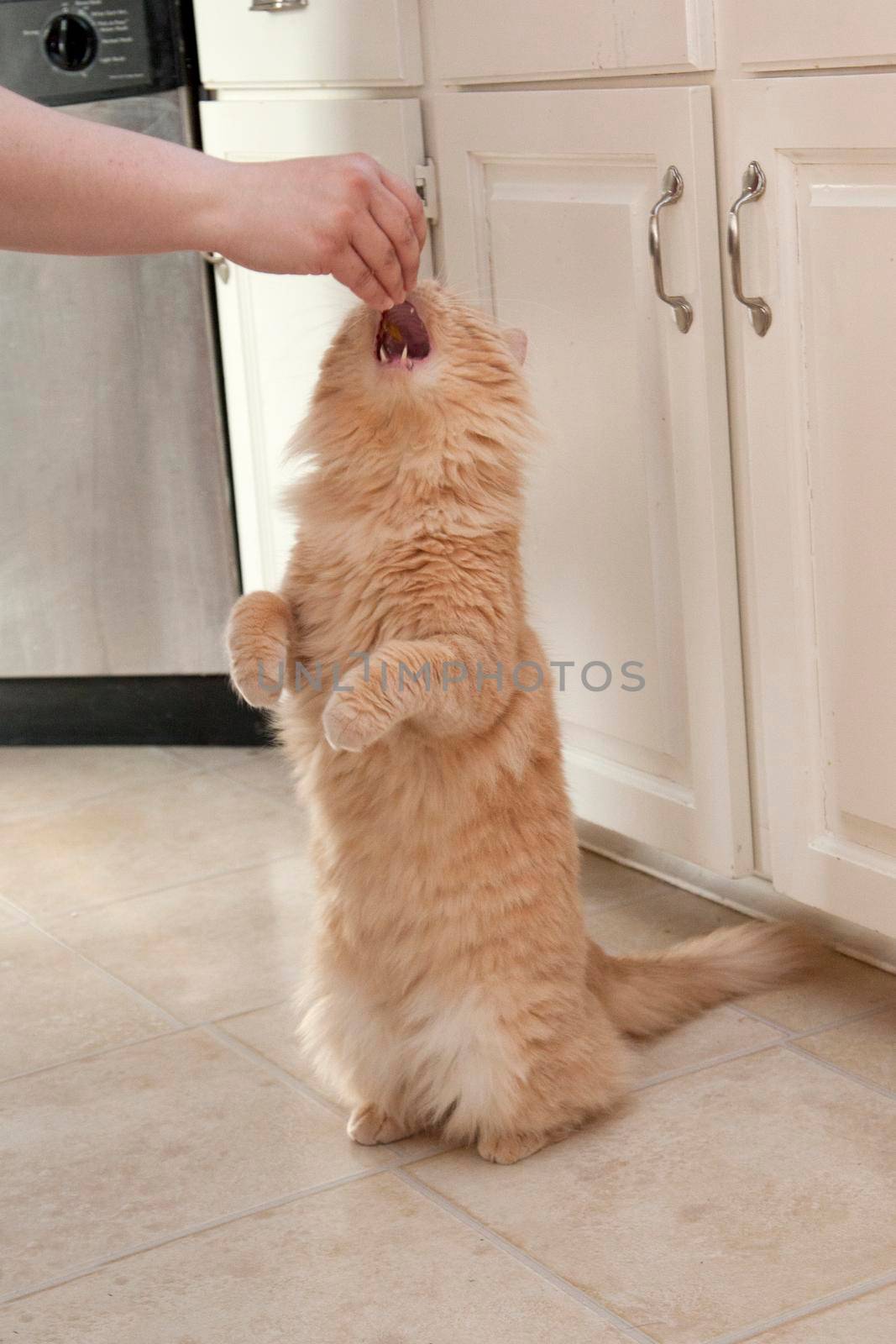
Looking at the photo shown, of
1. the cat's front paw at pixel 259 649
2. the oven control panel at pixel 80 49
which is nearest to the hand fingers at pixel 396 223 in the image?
the cat's front paw at pixel 259 649

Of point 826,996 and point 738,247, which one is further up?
point 738,247

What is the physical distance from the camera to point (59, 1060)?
1882mm

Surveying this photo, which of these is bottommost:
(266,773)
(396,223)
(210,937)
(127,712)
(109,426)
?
(210,937)

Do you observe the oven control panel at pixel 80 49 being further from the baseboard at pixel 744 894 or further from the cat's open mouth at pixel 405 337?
the baseboard at pixel 744 894

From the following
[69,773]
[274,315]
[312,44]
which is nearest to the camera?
[312,44]

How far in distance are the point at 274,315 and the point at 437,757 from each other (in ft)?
3.84

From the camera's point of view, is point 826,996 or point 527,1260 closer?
point 527,1260

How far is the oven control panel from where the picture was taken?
256 cm

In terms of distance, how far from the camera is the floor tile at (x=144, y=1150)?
1539mm

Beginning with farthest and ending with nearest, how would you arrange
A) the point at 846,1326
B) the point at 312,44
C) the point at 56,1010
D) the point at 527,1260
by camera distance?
the point at 312,44
the point at 56,1010
the point at 527,1260
the point at 846,1326

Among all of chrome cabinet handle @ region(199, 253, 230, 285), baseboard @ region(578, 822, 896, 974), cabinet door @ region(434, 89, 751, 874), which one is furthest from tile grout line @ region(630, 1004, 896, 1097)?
chrome cabinet handle @ region(199, 253, 230, 285)

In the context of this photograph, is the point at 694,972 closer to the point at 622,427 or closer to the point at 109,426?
the point at 622,427

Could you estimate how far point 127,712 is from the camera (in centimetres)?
294

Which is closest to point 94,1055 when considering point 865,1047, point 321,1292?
point 321,1292
